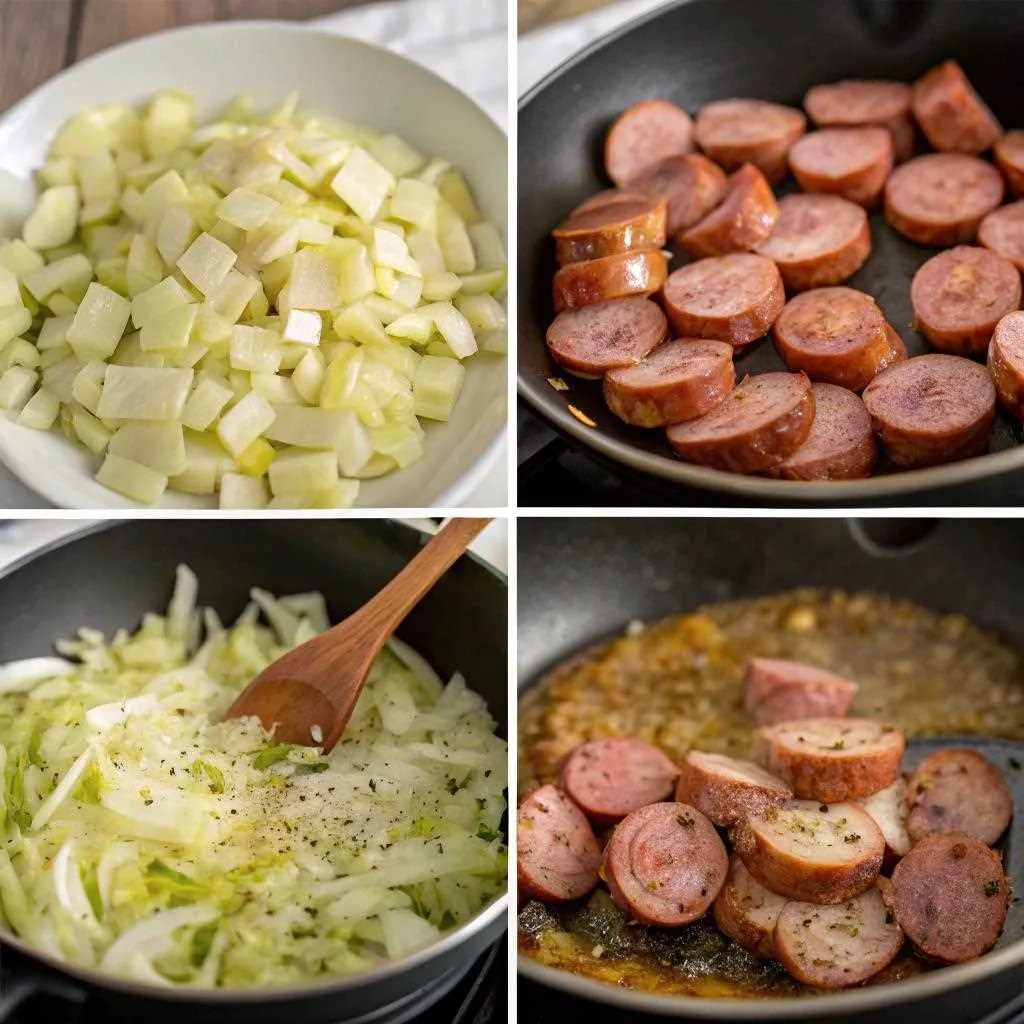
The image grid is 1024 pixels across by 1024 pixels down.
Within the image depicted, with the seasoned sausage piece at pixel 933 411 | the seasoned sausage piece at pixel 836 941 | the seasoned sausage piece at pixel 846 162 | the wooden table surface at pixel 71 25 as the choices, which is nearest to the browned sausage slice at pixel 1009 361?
the seasoned sausage piece at pixel 933 411

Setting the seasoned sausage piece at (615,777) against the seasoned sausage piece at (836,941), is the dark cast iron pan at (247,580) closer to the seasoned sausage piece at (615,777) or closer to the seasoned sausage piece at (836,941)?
the seasoned sausage piece at (615,777)

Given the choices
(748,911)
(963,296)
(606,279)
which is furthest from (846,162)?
(748,911)

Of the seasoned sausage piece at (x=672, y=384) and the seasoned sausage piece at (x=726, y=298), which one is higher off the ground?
the seasoned sausage piece at (x=726, y=298)

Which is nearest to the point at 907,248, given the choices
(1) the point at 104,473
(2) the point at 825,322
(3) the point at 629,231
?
(2) the point at 825,322

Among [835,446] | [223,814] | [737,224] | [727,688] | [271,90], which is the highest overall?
[271,90]

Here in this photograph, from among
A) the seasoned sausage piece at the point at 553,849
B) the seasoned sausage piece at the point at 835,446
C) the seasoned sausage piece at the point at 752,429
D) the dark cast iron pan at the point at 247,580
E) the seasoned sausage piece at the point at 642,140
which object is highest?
the seasoned sausage piece at the point at 642,140

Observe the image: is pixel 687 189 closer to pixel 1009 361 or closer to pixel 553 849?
pixel 1009 361

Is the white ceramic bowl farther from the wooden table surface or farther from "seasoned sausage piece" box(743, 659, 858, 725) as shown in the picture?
"seasoned sausage piece" box(743, 659, 858, 725)
